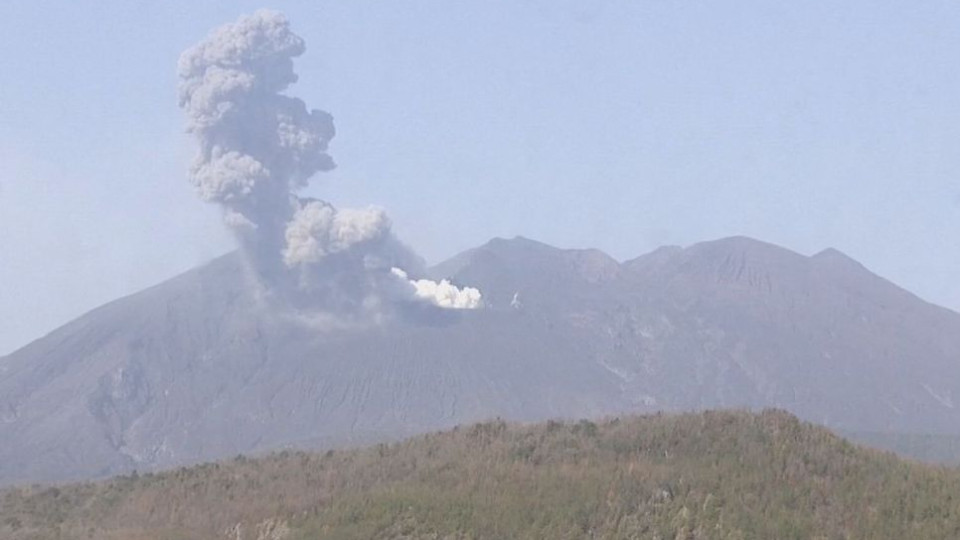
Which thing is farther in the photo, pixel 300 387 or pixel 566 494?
pixel 300 387

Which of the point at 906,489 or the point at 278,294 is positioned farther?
the point at 278,294

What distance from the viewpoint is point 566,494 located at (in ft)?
113

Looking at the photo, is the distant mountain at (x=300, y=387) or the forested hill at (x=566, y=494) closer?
the forested hill at (x=566, y=494)

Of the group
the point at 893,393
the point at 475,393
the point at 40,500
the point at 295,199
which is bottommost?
the point at 893,393

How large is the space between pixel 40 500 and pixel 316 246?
120 m

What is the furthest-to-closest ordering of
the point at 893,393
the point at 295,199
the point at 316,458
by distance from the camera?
the point at 893,393, the point at 295,199, the point at 316,458

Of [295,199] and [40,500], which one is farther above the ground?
[295,199]

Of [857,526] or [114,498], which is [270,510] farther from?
[857,526]

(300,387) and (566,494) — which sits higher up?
(300,387)

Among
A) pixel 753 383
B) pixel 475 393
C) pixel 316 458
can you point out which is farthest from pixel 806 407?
pixel 316 458

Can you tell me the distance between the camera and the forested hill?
3350 cm

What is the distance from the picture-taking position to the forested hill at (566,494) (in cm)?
3350

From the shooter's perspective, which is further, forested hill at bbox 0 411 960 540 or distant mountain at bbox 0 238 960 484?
distant mountain at bbox 0 238 960 484

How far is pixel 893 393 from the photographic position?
19288cm
